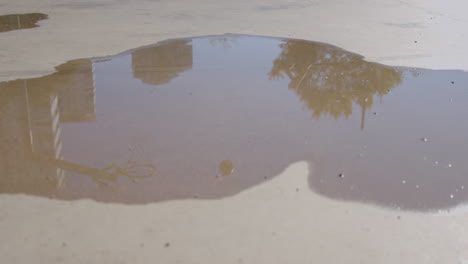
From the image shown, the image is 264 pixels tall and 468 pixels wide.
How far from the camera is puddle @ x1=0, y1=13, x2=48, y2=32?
7.22 m

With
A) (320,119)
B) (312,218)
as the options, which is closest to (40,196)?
(312,218)

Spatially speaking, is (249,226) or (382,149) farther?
(382,149)

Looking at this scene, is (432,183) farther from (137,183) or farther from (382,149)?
(137,183)

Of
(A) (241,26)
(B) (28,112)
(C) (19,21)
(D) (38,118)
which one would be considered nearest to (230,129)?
(D) (38,118)

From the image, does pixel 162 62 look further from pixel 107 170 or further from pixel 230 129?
pixel 107 170

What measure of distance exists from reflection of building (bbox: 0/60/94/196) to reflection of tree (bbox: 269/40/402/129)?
2.26m

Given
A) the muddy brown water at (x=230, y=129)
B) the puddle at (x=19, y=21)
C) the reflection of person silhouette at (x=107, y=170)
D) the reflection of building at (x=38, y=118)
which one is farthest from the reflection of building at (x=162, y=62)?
the puddle at (x=19, y=21)

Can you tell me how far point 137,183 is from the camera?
299cm

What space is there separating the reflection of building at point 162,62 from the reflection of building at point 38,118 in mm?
615

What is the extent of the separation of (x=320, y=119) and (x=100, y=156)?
79.2 inches

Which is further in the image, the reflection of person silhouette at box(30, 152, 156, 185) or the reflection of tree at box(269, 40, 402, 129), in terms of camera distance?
the reflection of tree at box(269, 40, 402, 129)

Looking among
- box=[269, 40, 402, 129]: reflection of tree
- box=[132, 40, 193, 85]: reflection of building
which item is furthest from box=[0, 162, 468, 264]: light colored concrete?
box=[132, 40, 193, 85]: reflection of building

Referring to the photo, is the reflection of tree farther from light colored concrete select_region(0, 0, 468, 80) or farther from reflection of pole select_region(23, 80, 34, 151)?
reflection of pole select_region(23, 80, 34, 151)

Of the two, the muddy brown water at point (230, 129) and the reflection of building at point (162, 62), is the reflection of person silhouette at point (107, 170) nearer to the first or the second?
the muddy brown water at point (230, 129)
